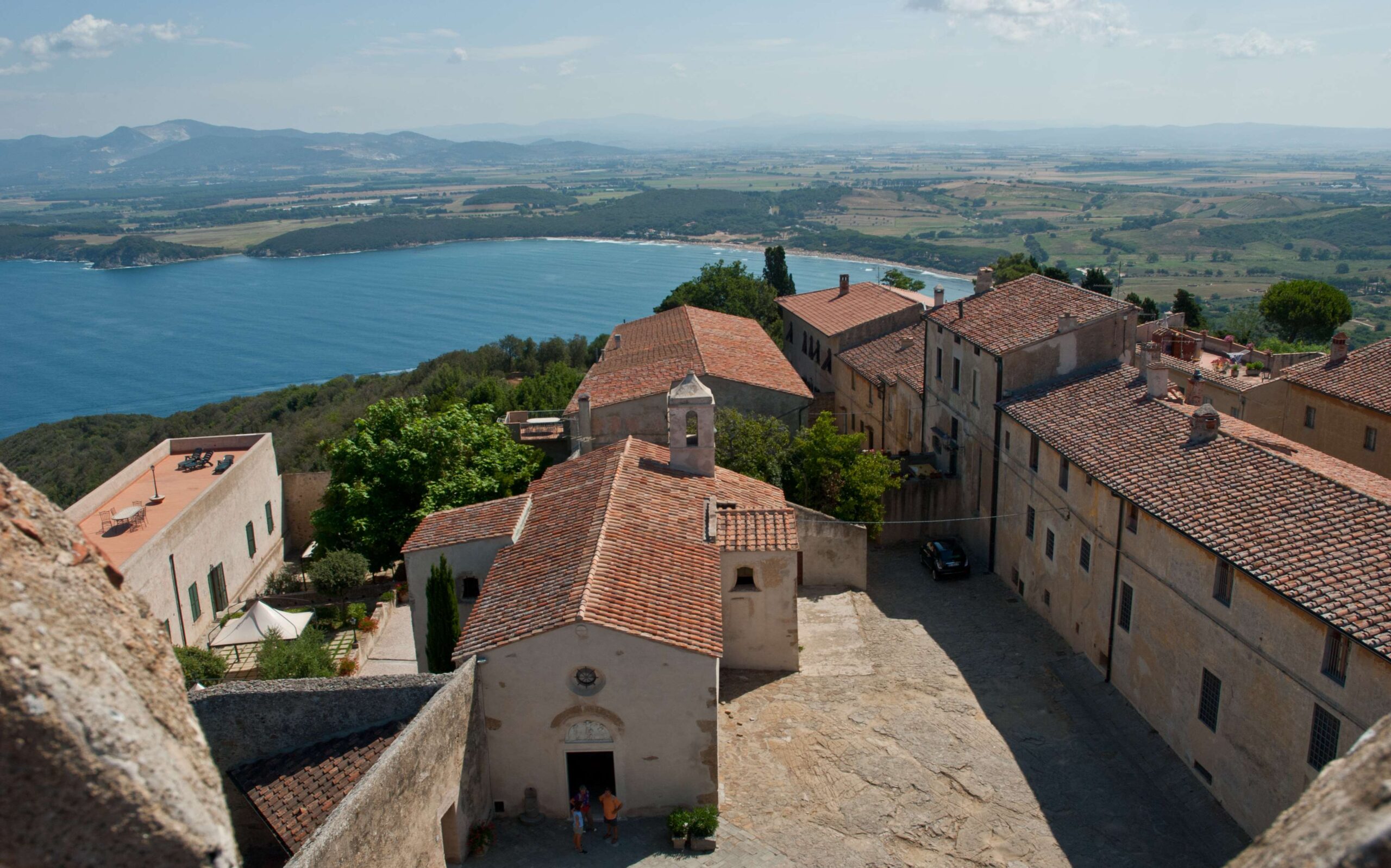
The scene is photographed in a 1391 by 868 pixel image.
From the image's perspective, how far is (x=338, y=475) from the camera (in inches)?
1288

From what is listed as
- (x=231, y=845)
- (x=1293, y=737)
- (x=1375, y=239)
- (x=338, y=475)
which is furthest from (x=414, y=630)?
(x=1375, y=239)

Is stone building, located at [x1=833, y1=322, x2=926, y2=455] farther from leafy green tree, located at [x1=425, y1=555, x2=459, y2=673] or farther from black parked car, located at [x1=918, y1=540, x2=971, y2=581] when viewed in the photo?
leafy green tree, located at [x1=425, y1=555, x2=459, y2=673]

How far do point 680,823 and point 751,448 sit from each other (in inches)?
606

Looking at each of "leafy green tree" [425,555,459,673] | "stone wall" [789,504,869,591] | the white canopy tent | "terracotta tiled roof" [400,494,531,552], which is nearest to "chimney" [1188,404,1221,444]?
"stone wall" [789,504,869,591]

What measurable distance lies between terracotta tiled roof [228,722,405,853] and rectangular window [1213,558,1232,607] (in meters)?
14.7

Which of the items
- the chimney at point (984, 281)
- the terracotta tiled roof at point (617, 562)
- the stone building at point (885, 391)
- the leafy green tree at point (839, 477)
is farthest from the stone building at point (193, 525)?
the chimney at point (984, 281)

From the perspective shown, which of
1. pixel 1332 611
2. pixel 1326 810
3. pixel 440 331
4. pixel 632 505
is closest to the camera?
pixel 1326 810

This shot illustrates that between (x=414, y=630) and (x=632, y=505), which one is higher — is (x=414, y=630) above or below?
below

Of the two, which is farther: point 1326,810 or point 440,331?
point 440,331

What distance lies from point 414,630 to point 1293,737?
17.2 meters

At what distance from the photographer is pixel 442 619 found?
71.4 ft

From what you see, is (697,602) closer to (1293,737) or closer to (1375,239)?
(1293,737)

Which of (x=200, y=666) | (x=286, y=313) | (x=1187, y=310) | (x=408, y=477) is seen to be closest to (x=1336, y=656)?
(x=200, y=666)

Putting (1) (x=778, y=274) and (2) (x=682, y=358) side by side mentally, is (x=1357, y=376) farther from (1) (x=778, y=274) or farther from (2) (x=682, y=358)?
(1) (x=778, y=274)
